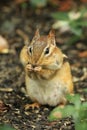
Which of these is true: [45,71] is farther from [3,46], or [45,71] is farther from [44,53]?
[3,46]

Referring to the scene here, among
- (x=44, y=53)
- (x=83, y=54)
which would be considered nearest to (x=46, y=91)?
(x=44, y=53)

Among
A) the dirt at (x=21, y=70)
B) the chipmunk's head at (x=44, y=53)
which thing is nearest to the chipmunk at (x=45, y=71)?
the chipmunk's head at (x=44, y=53)

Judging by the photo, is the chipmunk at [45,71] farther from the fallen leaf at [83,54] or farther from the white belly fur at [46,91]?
the fallen leaf at [83,54]

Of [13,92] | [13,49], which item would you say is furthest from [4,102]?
[13,49]

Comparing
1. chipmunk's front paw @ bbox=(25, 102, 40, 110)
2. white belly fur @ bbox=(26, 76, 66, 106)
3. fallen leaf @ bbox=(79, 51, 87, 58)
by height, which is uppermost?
fallen leaf @ bbox=(79, 51, 87, 58)

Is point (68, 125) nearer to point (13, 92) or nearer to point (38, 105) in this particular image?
point (38, 105)

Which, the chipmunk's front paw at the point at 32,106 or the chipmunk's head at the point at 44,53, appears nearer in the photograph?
the chipmunk's head at the point at 44,53

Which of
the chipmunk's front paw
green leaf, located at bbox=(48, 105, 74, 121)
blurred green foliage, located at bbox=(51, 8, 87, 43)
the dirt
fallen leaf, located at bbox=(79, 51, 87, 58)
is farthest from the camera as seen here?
fallen leaf, located at bbox=(79, 51, 87, 58)

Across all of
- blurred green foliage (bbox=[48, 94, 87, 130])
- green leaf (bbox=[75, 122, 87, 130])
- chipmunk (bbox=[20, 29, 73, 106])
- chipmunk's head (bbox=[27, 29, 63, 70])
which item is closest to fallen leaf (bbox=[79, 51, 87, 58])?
chipmunk (bbox=[20, 29, 73, 106])

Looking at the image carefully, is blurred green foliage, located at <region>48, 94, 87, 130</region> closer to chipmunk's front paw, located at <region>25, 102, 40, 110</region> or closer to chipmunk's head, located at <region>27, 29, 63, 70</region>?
chipmunk's head, located at <region>27, 29, 63, 70</region>
